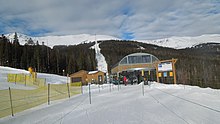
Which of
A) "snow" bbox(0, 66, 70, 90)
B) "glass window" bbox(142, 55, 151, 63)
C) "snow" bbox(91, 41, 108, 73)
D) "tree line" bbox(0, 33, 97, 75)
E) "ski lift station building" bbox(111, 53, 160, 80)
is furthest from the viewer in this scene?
"snow" bbox(91, 41, 108, 73)

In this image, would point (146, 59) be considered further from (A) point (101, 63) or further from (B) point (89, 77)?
(A) point (101, 63)

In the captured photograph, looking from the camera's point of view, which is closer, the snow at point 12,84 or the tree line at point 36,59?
the snow at point 12,84

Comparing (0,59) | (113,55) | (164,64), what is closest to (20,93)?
(164,64)

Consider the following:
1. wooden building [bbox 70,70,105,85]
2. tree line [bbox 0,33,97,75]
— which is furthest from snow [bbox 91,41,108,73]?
wooden building [bbox 70,70,105,85]

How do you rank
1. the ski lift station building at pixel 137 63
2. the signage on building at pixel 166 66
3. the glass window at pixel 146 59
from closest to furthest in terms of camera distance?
the signage on building at pixel 166 66 < the ski lift station building at pixel 137 63 < the glass window at pixel 146 59

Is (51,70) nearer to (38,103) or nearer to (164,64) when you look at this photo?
(164,64)

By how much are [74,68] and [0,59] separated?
28.9 metres

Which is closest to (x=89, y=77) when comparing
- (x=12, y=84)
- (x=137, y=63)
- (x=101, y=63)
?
(x=137, y=63)

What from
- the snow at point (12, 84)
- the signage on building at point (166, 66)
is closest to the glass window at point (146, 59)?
the signage on building at point (166, 66)

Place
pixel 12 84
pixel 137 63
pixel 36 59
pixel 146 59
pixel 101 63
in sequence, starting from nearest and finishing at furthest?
1. pixel 12 84
2. pixel 137 63
3. pixel 146 59
4. pixel 36 59
5. pixel 101 63

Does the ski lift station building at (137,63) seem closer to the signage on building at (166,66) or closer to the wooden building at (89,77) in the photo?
the wooden building at (89,77)

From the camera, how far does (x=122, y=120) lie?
7.38 meters

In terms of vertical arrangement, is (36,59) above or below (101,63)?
above

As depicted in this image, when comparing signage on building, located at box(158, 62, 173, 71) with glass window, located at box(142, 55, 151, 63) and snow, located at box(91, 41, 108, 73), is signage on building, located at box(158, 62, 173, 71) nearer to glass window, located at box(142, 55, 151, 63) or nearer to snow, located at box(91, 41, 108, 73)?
glass window, located at box(142, 55, 151, 63)
